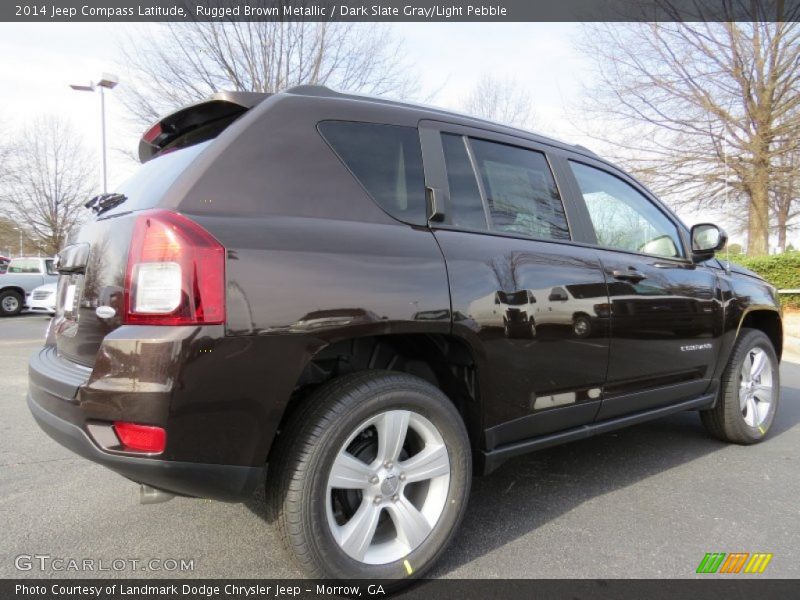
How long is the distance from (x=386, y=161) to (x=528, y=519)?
1.86 metres

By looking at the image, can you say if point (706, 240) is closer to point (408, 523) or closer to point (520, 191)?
point (520, 191)

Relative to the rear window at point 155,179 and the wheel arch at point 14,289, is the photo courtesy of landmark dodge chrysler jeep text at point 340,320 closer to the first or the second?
Answer: the rear window at point 155,179

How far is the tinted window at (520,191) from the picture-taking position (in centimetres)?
268

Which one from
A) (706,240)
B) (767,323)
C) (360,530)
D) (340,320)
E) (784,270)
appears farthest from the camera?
(784,270)

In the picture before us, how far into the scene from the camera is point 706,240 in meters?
3.65

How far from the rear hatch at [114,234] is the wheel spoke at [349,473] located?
888mm

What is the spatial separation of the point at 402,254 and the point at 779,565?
6.85 feet

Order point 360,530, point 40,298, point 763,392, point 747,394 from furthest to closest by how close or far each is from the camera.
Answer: point 40,298
point 763,392
point 747,394
point 360,530

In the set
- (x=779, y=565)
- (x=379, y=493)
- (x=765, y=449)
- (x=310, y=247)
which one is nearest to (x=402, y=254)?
(x=310, y=247)

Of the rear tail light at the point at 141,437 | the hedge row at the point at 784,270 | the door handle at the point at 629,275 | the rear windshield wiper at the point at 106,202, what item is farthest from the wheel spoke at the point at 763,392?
the hedge row at the point at 784,270

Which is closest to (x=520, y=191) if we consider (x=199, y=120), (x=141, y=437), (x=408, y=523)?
(x=199, y=120)

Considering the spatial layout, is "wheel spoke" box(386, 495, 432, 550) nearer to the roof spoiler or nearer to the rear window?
the rear window

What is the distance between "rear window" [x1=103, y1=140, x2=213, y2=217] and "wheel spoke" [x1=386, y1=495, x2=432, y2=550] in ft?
4.71

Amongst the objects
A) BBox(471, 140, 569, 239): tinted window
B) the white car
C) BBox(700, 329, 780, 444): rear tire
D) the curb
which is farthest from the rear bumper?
the white car
